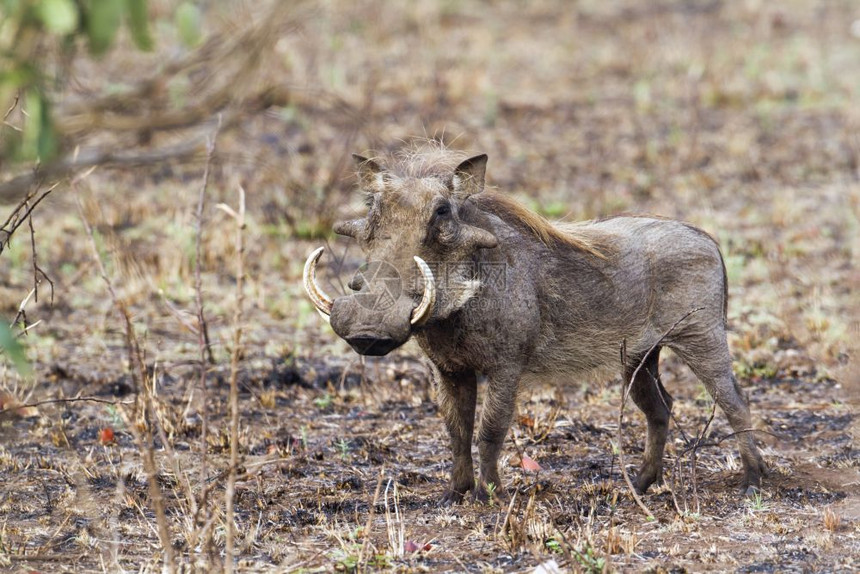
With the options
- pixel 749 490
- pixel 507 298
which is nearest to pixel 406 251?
pixel 507 298

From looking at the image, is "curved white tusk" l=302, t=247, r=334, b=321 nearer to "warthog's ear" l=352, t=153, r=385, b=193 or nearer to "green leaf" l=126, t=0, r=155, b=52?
"warthog's ear" l=352, t=153, r=385, b=193

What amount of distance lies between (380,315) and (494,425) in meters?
0.76

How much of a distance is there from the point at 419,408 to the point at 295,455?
92 centimetres

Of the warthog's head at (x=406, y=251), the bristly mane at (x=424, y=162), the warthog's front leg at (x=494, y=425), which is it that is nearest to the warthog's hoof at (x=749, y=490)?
the warthog's front leg at (x=494, y=425)

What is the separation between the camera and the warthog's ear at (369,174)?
386cm

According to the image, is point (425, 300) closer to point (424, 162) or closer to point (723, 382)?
point (424, 162)

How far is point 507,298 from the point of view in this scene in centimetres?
405

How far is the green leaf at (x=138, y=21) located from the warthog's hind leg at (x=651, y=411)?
276 cm

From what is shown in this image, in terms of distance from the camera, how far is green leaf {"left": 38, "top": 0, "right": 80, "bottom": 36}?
188cm

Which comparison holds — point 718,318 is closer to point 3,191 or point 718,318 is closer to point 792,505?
point 792,505

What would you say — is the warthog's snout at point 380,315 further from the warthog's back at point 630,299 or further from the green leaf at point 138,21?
the green leaf at point 138,21

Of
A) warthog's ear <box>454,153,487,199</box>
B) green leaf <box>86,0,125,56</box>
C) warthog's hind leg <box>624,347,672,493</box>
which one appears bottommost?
warthog's hind leg <box>624,347,672,493</box>

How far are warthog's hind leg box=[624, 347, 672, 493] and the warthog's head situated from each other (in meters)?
0.95

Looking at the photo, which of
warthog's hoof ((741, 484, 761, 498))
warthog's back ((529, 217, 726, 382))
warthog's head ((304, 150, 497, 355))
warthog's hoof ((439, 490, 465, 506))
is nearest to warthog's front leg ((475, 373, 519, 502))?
warthog's hoof ((439, 490, 465, 506))
